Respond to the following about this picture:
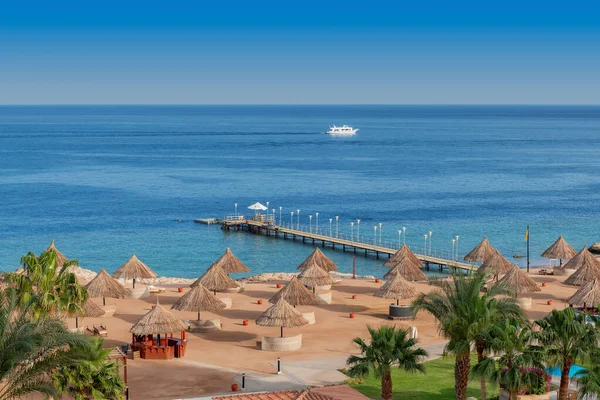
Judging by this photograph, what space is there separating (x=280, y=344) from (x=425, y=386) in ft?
25.6

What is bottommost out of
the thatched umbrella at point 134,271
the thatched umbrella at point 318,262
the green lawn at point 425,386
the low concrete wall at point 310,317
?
the green lawn at point 425,386

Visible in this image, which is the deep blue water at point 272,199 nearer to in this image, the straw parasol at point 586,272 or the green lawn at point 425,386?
the straw parasol at point 586,272

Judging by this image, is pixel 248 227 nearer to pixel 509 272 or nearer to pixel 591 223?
pixel 591 223

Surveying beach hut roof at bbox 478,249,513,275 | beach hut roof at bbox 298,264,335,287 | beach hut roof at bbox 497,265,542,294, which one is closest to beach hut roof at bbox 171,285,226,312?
beach hut roof at bbox 298,264,335,287

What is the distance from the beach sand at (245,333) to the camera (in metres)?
33.3

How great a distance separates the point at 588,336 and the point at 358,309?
21.5 m

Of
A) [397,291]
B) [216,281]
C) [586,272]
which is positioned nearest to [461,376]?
[397,291]

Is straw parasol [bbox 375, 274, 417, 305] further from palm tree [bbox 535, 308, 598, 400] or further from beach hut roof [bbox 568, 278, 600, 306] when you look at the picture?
palm tree [bbox 535, 308, 598, 400]

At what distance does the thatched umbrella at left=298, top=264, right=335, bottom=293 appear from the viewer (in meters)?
48.1

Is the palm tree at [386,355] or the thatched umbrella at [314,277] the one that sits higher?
the thatched umbrella at [314,277]

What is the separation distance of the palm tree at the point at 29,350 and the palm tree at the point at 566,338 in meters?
13.8

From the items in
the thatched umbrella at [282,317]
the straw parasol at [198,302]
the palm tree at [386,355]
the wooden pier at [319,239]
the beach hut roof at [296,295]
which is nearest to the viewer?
the palm tree at [386,355]

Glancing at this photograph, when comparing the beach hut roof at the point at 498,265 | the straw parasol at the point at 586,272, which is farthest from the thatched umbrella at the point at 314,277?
the straw parasol at the point at 586,272

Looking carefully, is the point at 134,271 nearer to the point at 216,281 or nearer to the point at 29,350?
the point at 216,281
